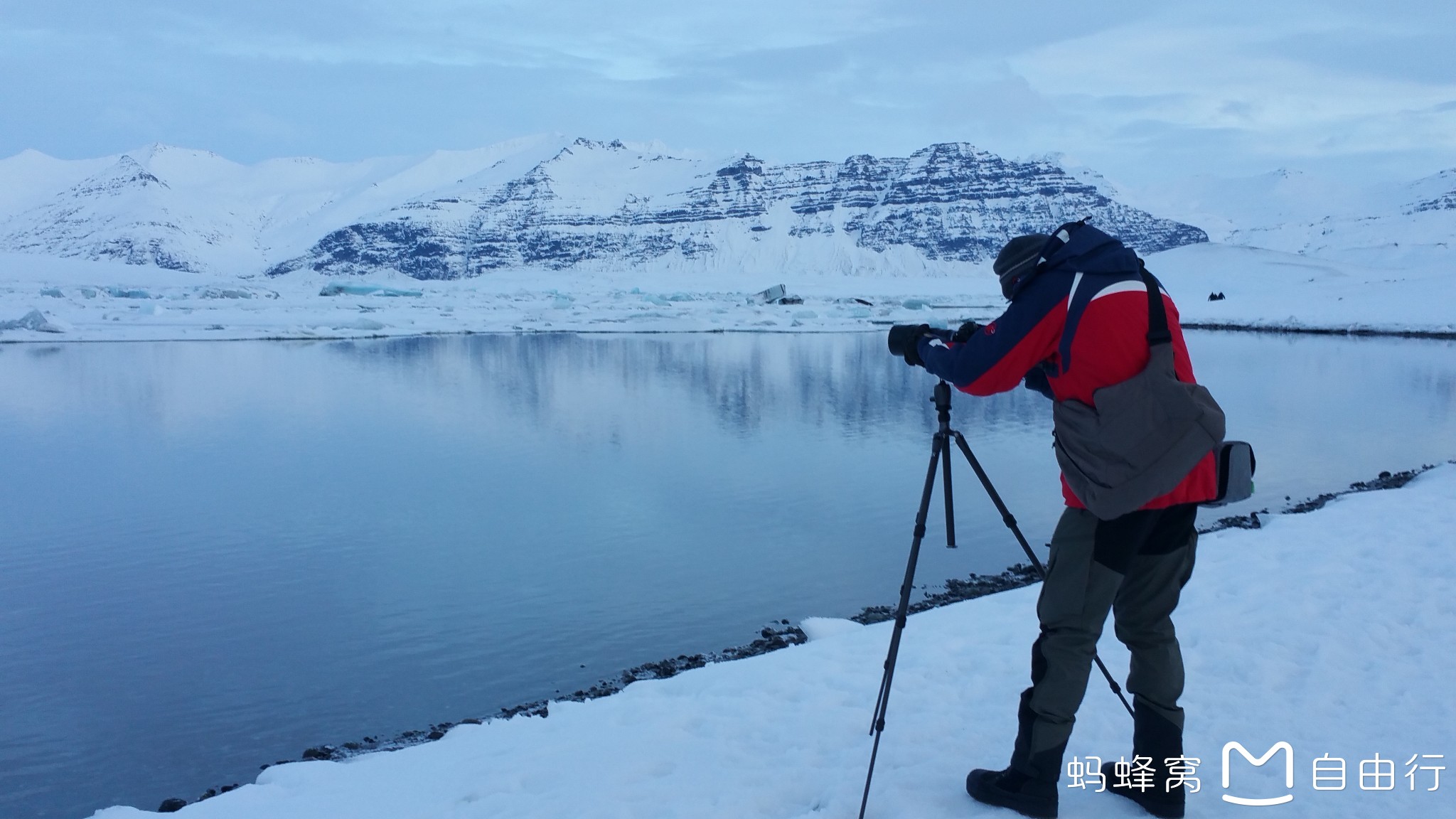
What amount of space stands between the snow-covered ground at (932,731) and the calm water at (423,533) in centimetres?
120

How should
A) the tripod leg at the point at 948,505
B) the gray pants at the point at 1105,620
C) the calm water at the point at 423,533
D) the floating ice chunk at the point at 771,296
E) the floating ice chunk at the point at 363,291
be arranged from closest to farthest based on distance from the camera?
1. the gray pants at the point at 1105,620
2. the tripod leg at the point at 948,505
3. the calm water at the point at 423,533
4. the floating ice chunk at the point at 363,291
5. the floating ice chunk at the point at 771,296

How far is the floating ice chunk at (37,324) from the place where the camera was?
113 feet

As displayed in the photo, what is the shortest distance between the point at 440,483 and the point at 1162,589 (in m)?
9.56

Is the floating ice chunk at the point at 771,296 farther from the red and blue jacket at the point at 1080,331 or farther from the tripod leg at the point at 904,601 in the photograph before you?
the red and blue jacket at the point at 1080,331

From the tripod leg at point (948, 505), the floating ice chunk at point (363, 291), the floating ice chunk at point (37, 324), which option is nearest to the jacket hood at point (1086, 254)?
the tripod leg at point (948, 505)

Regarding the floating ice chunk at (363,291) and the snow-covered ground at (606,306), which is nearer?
the snow-covered ground at (606,306)

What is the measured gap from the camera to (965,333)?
3.15 metres

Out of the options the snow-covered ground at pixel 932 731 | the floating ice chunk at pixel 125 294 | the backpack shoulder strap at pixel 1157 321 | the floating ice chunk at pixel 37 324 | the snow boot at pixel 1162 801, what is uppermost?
the floating ice chunk at pixel 125 294

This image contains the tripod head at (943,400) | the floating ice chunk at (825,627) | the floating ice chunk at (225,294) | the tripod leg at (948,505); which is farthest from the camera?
the floating ice chunk at (225,294)

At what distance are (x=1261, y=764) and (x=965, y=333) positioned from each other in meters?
1.86

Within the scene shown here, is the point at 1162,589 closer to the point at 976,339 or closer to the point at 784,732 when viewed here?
the point at 976,339

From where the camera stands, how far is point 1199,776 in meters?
3.28

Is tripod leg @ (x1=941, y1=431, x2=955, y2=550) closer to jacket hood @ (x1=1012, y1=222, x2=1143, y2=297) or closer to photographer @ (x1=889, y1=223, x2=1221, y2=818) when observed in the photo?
photographer @ (x1=889, y1=223, x2=1221, y2=818)

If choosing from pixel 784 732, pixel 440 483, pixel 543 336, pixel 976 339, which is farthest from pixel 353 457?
pixel 543 336
